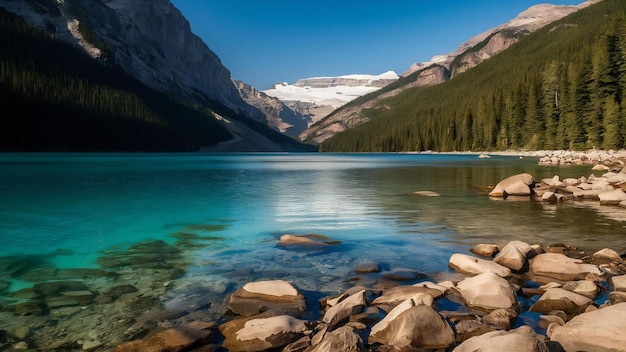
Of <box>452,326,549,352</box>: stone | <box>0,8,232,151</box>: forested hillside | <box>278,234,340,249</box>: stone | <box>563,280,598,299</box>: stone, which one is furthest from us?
<box>0,8,232,151</box>: forested hillside

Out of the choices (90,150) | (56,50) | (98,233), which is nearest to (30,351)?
(98,233)

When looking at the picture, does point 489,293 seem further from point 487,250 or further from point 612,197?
point 612,197

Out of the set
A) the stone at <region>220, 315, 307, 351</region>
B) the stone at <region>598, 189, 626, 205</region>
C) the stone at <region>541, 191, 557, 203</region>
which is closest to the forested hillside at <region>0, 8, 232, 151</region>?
the stone at <region>541, 191, 557, 203</region>

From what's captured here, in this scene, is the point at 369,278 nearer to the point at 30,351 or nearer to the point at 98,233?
the point at 30,351

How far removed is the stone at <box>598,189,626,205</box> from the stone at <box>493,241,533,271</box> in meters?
15.7

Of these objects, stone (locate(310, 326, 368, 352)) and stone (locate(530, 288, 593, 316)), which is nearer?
stone (locate(310, 326, 368, 352))

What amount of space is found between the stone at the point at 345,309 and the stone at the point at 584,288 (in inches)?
193

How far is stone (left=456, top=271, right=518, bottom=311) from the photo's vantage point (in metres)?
8.23

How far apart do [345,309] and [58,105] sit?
171 metres

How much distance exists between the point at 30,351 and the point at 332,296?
18.7 feet

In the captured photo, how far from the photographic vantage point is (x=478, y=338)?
239 inches

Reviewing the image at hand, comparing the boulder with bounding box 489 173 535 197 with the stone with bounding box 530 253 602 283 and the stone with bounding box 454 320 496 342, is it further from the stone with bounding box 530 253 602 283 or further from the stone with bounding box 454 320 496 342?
the stone with bounding box 454 320 496 342

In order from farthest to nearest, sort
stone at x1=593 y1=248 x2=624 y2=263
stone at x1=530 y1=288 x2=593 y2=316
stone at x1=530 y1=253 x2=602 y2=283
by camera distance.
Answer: stone at x1=593 y1=248 x2=624 y2=263 < stone at x1=530 y1=253 x2=602 y2=283 < stone at x1=530 y1=288 x2=593 y2=316

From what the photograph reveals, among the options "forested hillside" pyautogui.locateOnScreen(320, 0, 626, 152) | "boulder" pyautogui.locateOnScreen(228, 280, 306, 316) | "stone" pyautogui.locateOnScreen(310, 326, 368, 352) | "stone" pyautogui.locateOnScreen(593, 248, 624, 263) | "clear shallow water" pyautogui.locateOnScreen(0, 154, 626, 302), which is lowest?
"clear shallow water" pyautogui.locateOnScreen(0, 154, 626, 302)
